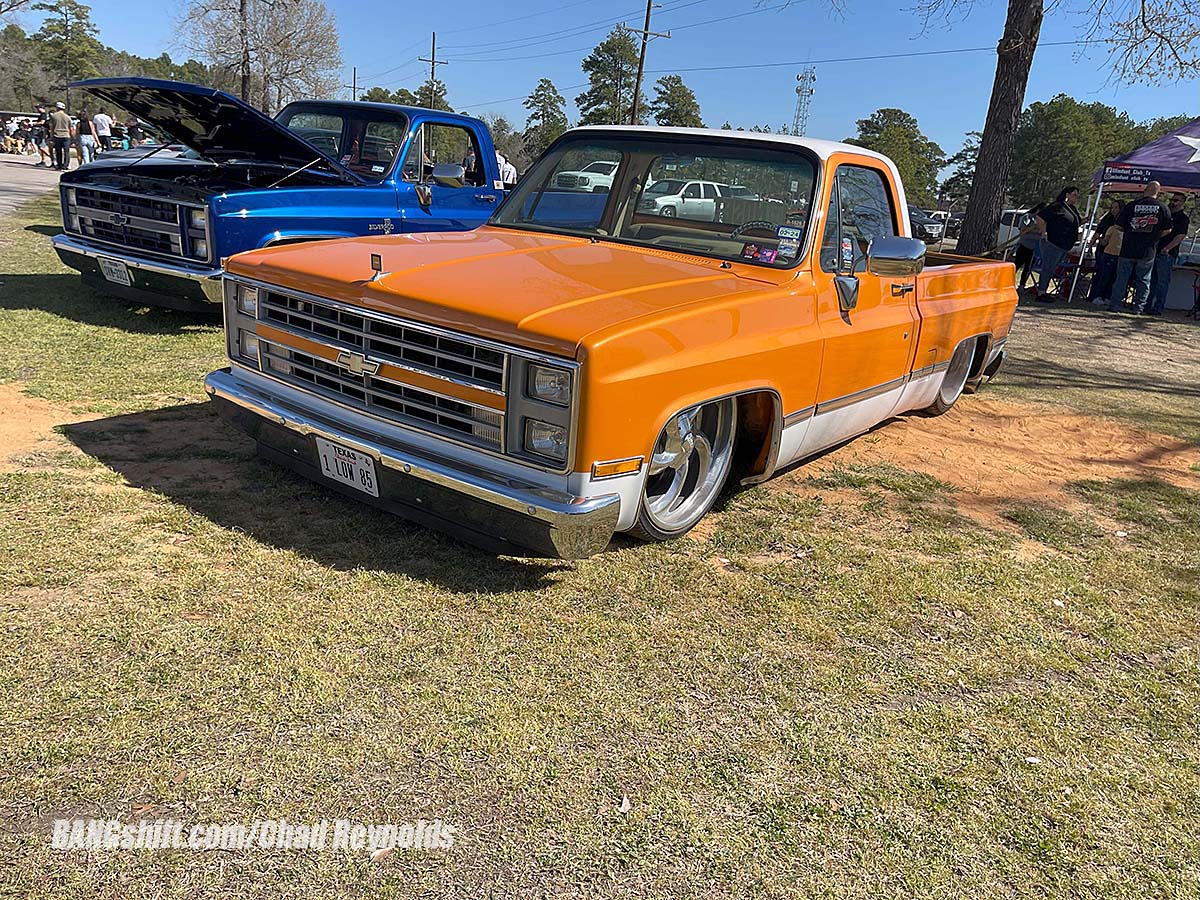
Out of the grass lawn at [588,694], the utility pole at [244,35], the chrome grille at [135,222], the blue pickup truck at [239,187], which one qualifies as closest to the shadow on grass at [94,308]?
the blue pickup truck at [239,187]

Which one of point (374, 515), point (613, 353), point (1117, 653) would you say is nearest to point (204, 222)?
point (374, 515)

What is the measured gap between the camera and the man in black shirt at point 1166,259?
14120 mm

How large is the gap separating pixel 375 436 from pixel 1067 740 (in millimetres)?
2670

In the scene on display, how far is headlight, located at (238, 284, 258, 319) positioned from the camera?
4.02 meters

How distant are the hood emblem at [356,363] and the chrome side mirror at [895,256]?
245cm

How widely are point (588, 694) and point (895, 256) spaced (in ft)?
8.72

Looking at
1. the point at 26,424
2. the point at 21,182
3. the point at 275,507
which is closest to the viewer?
the point at 275,507

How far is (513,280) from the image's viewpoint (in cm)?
360

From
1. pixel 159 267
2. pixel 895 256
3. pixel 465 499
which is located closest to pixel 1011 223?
pixel 895 256

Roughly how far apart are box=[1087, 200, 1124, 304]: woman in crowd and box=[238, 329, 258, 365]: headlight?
14631mm

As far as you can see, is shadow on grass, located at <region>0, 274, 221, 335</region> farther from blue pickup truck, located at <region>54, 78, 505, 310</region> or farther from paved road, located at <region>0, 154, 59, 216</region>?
paved road, located at <region>0, 154, 59, 216</region>

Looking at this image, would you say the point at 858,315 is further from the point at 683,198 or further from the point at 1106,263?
the point at 1106,263

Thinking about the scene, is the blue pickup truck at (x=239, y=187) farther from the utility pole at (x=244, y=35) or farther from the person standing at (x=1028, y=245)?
the utility pole at (x=244, y=35)

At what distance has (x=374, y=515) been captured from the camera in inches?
157
